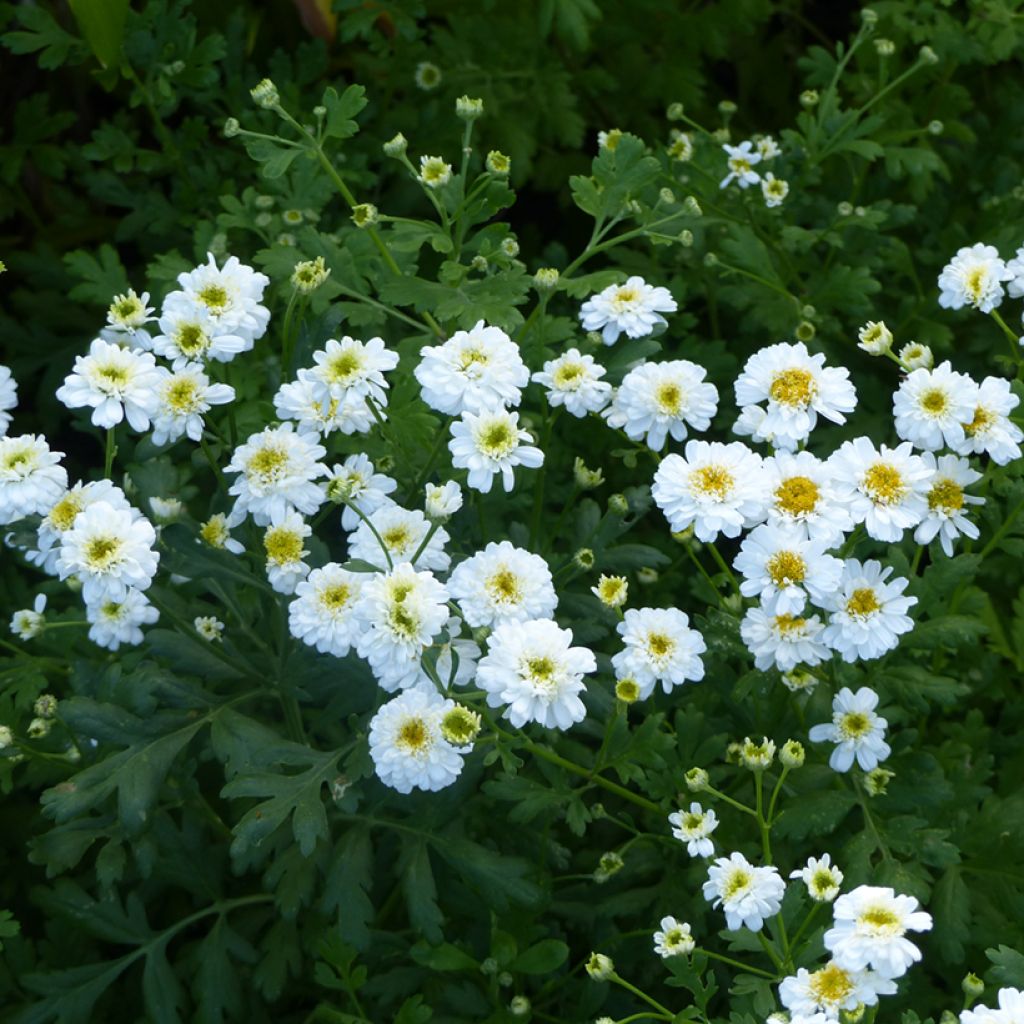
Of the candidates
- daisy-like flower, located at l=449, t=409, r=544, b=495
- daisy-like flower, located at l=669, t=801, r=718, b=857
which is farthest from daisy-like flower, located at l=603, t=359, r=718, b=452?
daisy-like flower, located at l=669, t=801, r=718, b=857

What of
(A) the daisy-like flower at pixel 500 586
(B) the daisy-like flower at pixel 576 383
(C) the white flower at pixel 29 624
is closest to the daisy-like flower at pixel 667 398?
(B) the daisy-like flower at pixel 576 383

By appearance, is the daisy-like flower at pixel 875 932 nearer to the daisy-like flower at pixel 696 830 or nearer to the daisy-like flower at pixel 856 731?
the daisy-like flower at pixel 696 830

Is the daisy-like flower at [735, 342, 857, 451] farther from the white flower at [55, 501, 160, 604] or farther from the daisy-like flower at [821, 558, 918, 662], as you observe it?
the white flower at [55, 501, 160, 604]

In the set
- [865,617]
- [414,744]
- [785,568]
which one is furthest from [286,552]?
[865,617]

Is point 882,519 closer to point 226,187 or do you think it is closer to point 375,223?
point 375,223

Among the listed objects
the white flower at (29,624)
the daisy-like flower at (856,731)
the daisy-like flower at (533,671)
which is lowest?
the white flower at (29,624)

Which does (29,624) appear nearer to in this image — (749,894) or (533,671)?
(533,671)
